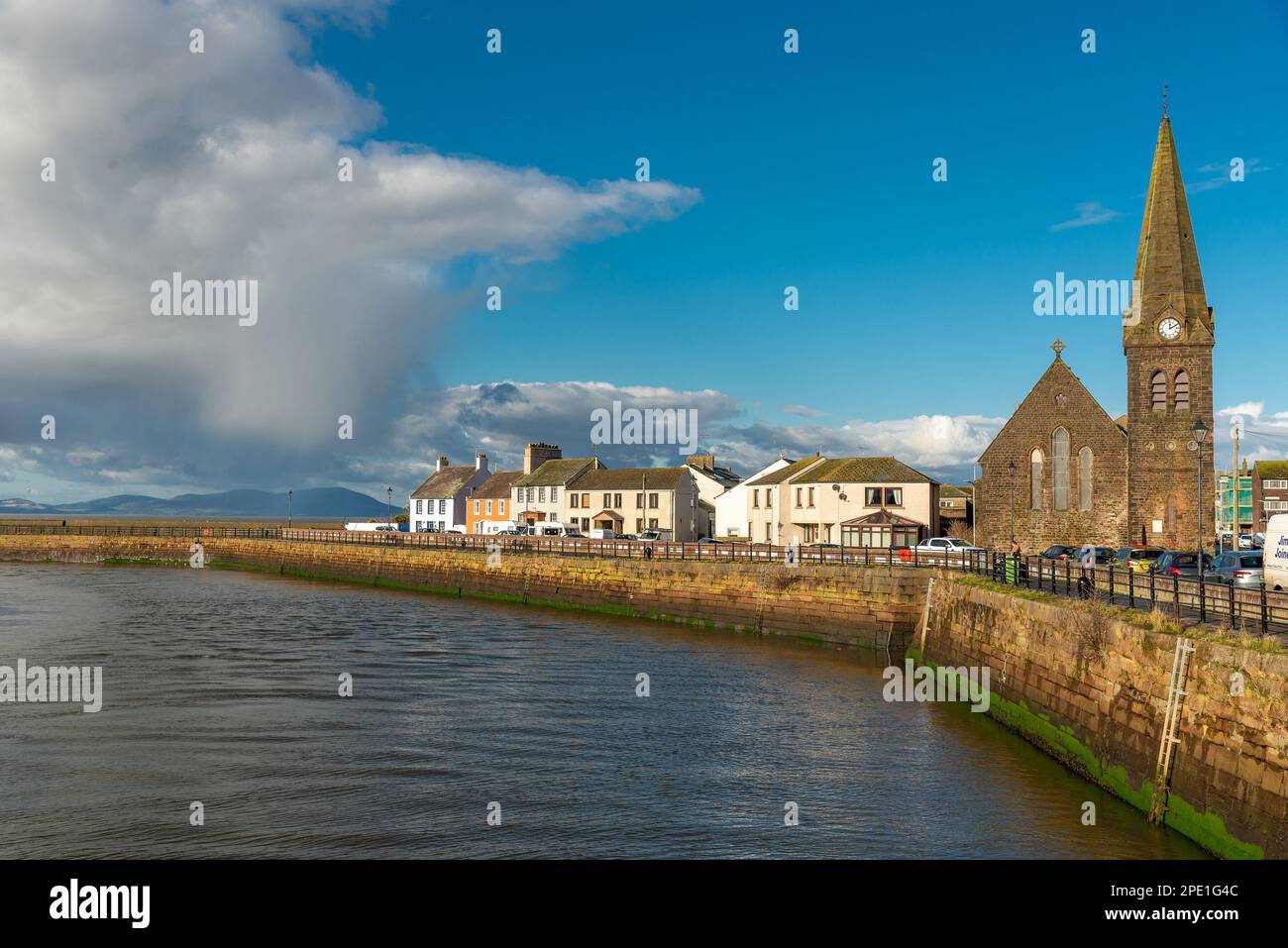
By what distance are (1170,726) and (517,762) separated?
1189 centimetres

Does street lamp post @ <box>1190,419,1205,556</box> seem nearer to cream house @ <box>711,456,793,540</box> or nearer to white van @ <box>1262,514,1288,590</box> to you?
white van @ <box>1262,514,1288,590</box>

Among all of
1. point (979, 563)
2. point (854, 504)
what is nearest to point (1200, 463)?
point (979, 563)

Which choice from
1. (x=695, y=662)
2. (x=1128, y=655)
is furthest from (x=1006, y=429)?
(x=1128, y=655)

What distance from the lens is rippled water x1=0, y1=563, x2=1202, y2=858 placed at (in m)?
15.4

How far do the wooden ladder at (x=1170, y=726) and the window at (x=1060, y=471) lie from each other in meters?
45.9

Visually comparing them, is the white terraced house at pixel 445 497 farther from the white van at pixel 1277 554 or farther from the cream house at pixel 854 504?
the white van at pixel 1277 554

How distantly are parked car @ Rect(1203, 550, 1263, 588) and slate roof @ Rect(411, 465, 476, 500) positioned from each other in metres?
78.9

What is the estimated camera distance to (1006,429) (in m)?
60.2

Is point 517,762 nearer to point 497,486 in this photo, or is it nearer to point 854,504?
point 854,504

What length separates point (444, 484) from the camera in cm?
10306
